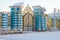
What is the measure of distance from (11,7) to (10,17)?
1.87 ft

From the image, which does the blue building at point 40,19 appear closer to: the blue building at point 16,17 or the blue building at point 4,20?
the blue building at point 16,17

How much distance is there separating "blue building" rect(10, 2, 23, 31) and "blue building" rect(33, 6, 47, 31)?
1.02 metres

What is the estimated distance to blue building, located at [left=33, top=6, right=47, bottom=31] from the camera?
8358mm

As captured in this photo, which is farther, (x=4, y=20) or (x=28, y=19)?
(x=28, y=19)

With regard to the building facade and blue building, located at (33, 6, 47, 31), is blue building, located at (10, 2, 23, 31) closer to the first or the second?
the building facade

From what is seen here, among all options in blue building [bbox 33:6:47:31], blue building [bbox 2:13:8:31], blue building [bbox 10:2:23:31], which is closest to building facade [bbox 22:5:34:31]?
blue building [bbox 33:6:47:31]

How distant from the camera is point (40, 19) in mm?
8406

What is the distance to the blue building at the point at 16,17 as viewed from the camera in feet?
25.5

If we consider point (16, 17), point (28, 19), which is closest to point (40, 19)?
point (28, 19)

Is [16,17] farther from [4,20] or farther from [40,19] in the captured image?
[40,19]

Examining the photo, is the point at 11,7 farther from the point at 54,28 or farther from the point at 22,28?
the point at 54,28

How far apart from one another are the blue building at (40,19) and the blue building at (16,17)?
102cm

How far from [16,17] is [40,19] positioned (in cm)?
142

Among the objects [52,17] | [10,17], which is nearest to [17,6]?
[10,17]
